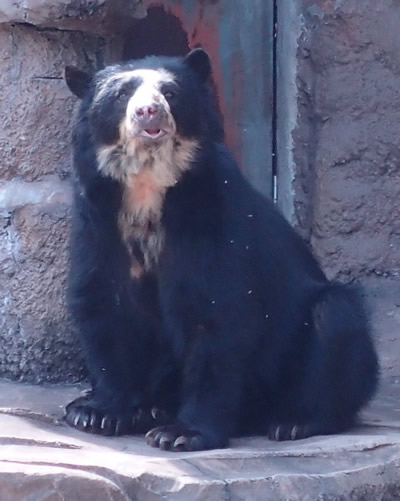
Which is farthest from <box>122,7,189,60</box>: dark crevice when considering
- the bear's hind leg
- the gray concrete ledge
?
the gray concrete ledge

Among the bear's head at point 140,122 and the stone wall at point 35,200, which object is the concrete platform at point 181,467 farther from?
the bear's head at point 140,122

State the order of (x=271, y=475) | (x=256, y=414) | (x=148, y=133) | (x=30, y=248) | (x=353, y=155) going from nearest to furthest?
(x=271, y=475) → (x=148, y=133) → (x=256, y=414) → (x=30, y=248) → (x=353, y=155)

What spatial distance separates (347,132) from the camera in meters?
6.52

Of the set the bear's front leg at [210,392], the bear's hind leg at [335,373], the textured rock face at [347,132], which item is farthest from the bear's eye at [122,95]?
the textured rock face at [347,132]

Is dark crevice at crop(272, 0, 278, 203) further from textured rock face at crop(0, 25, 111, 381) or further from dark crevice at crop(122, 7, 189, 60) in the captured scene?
textured rock face at crop(0, 25, 111, 381)

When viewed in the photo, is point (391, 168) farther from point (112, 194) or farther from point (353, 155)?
point (112, 194)

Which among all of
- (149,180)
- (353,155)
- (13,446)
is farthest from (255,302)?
(353,155)

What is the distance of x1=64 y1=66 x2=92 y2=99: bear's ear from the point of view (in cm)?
477

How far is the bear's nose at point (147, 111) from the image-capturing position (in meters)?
4.38

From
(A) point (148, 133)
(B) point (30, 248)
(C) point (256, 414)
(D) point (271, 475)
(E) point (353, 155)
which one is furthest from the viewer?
(E) point (353, 155)

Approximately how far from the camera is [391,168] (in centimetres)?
661

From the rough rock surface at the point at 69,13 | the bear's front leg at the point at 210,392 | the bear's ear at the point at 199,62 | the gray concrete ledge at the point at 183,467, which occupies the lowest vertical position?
the gray concrete ledge at the point at 183,467

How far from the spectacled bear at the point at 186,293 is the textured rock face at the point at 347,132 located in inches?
61.4

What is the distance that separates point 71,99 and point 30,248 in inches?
25.2
